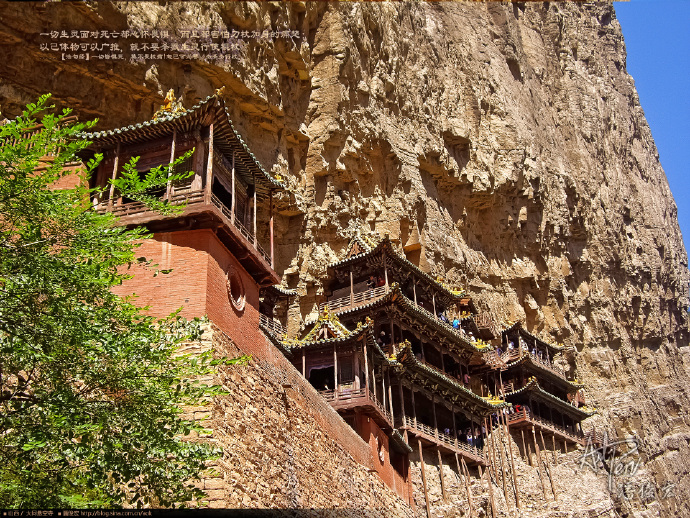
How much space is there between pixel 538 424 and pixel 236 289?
27.8 m

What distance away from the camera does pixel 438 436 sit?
1181 inches

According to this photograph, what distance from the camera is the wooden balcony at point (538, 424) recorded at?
3950 cm

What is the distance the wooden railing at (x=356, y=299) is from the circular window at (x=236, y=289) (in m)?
14.6

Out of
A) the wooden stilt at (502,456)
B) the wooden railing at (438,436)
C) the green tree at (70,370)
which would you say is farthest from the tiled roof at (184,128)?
the wooden stilt at (502,456)

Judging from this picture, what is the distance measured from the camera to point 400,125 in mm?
41531

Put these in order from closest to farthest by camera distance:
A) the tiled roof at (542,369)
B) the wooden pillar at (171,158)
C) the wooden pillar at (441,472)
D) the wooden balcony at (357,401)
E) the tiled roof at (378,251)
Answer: the wooden pillar at (171,158), the wooden balcony at (357,401), the wooden pillar at (441,472), the tiled roof at (378,251), the tiled roof at (542,369)

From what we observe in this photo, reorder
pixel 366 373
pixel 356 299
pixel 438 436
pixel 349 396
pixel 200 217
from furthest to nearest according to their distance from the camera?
pixel 356 299 < pixel 438 436 < pixel 366 373 < pixel 349 396 < pixel 200 217

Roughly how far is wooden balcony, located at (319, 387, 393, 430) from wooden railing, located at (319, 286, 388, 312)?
7.26m

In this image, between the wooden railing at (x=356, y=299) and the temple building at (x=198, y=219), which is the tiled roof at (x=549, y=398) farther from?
the temple building at (x=198, y=219)

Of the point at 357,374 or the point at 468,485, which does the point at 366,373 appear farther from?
the point at 468,485

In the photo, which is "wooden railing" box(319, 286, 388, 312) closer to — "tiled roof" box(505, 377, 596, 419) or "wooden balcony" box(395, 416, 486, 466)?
"wooden balcony" box(395, 416, 486, 466)

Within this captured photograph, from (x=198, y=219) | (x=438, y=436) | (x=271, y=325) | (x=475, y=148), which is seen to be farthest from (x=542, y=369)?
(x=198, y=219)

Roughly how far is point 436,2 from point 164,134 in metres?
37.7

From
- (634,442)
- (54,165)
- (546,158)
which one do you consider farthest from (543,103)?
(54,165)
